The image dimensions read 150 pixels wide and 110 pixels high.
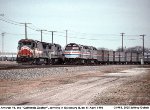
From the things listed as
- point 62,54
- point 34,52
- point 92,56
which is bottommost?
point 92,56

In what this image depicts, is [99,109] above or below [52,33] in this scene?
below

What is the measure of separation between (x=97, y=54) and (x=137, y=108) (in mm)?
55681

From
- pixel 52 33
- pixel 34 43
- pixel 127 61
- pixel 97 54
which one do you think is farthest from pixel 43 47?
pixel 127 61

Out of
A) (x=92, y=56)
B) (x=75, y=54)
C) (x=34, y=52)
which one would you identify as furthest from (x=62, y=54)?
(x=34, y=52)

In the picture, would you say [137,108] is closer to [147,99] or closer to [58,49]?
[147,99]

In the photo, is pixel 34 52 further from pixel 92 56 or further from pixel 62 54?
pixel 92 56

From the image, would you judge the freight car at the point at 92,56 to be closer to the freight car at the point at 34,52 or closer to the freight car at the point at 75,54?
the freight car at the point at 75,54

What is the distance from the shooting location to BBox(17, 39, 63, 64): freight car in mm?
43844

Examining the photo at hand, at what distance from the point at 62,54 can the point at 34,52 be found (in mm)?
13214

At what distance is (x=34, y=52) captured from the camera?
145 ft

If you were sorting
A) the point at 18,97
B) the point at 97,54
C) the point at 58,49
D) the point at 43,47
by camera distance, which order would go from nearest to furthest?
1. the point at 18,97
2. the point at 43,47
3. the point at 58,49
4. the point at 97,54

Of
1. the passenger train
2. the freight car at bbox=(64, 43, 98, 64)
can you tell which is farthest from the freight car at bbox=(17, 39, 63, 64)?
the freight car at bbox=(64, 43, 98, 64)

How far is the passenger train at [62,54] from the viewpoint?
44031 millimetres

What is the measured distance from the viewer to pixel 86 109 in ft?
28.2
